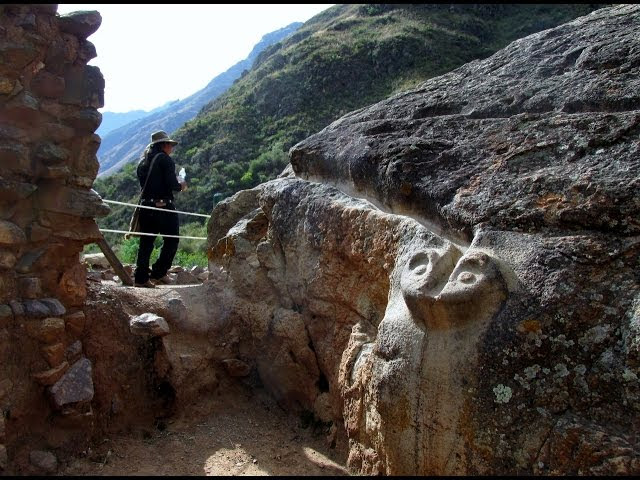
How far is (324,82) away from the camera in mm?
27000

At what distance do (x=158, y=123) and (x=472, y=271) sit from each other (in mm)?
75007

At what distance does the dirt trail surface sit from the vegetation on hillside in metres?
17.4

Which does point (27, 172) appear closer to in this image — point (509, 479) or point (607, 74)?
point (509, 479)

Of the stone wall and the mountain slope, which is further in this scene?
the mountain slope

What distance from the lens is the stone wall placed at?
12.8 feet

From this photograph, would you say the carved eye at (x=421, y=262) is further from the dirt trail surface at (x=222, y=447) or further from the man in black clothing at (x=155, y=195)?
the man in black clothing at (x=155, y=195)

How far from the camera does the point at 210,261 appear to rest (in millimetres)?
5754

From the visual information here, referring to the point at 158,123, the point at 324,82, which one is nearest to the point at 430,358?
the point at 324,82

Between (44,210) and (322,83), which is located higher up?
(44,210)

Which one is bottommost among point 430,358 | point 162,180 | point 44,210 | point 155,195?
point 430,358

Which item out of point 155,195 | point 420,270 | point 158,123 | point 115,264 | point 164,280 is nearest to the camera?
point 420,270

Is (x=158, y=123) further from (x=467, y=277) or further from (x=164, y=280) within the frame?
(x=467, y=277)

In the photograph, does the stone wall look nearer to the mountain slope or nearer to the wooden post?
the wooden post

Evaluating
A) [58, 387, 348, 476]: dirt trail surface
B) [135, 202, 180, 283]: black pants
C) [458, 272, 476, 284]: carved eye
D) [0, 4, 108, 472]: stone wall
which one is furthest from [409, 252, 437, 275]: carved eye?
[135, 202, 180, 283]: black pants
